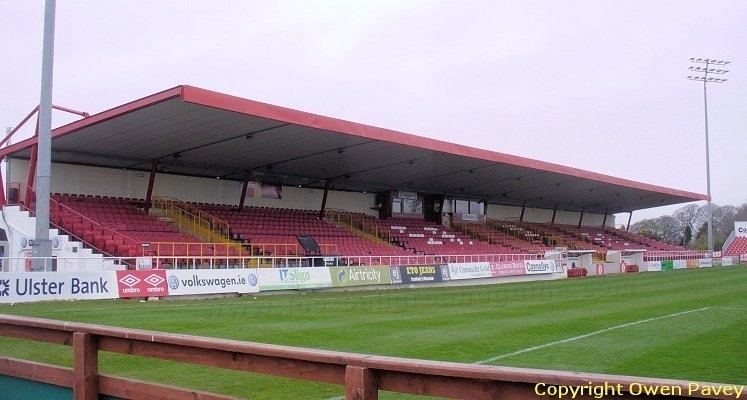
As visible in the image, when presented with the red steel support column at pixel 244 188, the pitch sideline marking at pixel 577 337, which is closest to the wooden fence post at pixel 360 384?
the pitch sideline marking at pixel 577 337

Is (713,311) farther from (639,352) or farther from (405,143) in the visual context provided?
(405,143)

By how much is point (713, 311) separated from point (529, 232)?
4136 cm

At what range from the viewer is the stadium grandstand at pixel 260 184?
2559cm

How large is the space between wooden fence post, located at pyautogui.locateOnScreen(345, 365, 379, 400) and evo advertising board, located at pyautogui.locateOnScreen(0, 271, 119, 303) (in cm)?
1755

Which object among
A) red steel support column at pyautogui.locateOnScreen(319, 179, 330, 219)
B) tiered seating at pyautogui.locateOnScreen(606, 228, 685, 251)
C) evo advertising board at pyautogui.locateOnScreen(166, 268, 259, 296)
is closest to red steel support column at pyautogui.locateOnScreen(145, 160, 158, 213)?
evo advertising board at pyautogui.locateOnScreen(166, 268, 259, 296)

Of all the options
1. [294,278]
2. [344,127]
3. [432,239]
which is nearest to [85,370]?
[294,278]

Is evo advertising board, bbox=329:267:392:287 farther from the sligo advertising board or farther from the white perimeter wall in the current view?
the white perimeter wall

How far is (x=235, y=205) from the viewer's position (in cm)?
3747

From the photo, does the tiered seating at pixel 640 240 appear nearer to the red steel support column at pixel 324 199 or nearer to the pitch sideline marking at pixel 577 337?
the red steel support column at pixel 324 199

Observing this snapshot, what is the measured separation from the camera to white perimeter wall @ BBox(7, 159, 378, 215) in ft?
100

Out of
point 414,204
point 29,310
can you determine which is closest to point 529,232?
point 414,204

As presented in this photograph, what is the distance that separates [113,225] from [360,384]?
1029 inches

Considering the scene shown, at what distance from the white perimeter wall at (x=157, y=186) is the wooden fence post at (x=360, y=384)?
28777mm

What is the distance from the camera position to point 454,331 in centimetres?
1277
